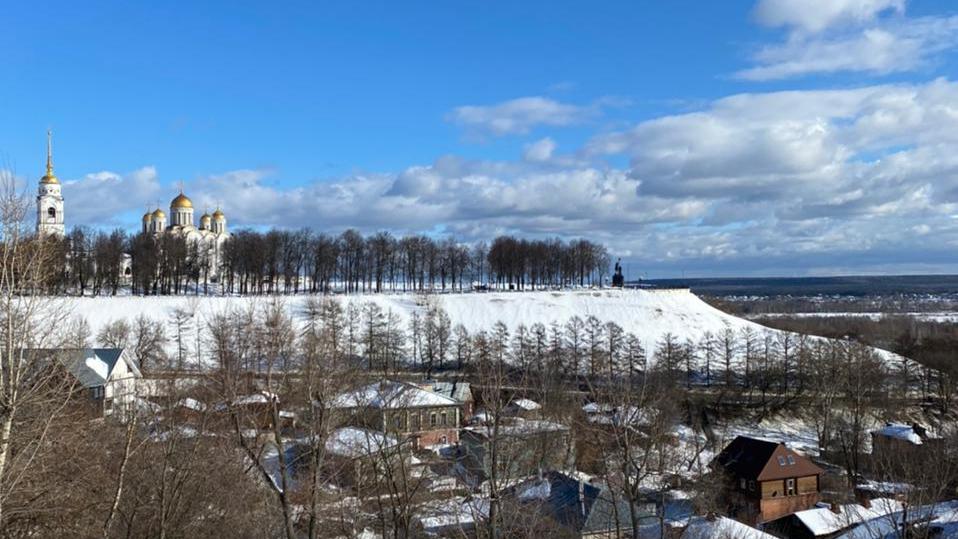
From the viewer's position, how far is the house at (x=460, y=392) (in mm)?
42812

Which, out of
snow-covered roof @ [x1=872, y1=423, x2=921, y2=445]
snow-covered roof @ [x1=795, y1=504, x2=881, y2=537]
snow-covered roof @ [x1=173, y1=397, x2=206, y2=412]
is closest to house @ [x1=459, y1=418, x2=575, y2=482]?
snow-covered roof @ [x1=173, y1=397, x2=206, y2=412]

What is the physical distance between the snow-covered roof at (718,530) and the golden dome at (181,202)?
281ft

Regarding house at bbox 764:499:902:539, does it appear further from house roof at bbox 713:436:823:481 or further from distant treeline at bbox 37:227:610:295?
distant treeline at bbox 37:227:610:295

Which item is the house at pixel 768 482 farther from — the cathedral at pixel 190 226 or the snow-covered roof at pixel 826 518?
the cathedral at pixel 190 226

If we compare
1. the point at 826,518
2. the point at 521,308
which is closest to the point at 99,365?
the point at 826,518

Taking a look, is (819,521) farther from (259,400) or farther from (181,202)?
(181,202)

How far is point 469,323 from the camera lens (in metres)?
72.2

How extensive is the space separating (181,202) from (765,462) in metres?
82.3

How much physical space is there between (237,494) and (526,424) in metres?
12.7

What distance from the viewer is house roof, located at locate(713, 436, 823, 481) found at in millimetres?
29875

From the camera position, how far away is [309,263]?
85750 millimetres

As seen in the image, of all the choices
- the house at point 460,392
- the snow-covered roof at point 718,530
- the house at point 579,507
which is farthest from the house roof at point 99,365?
the snow-covered roof at point 718,530

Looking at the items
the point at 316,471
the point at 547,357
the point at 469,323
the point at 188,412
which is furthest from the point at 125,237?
the point at 316,471

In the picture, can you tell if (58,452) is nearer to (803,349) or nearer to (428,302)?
(803,349)
